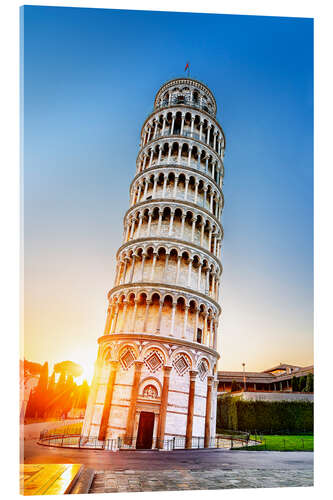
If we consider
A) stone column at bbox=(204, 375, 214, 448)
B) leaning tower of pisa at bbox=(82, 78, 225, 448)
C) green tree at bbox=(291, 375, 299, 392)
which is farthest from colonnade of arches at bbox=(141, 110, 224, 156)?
green tree at bbox=(291, 375, 299, 392)

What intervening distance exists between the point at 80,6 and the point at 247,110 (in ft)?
20.4

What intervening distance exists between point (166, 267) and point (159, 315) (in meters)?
2.44

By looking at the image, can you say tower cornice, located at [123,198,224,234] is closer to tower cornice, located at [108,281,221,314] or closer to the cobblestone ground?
tower cornice, located at [108,281,221,314]

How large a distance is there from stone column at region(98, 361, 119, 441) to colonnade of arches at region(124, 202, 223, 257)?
22.0ft

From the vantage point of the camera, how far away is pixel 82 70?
8.84m

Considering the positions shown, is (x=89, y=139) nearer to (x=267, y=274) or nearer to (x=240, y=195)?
(x=240, y=195)

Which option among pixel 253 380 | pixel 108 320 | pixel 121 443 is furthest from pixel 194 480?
pixel 253 380

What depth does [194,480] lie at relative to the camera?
22.3 feet

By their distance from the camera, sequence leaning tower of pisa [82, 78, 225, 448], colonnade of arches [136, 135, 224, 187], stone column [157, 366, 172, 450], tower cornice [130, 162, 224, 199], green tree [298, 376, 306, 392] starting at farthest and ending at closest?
green tree [298, 376, 306, 392] → colonnade of arches [136, 135, 224, 187] → tower cornice [130, 162, 224, 199] → leaning tower of pisa [82, 78, 225, 448] → stone column [157, 366, 172, 450]

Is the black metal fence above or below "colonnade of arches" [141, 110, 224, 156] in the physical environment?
below

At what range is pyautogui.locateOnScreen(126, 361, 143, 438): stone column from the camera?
498 inches

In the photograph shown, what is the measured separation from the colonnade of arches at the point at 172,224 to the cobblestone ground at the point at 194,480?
10980mm

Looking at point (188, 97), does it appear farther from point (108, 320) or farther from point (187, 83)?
point (108, 320)

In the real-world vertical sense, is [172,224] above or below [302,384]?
above
